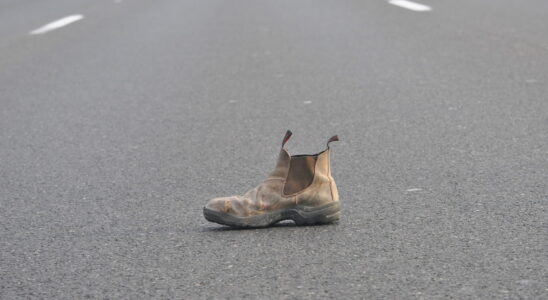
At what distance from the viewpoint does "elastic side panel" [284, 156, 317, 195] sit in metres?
4.23

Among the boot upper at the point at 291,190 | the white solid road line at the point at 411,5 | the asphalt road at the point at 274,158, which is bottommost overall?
the white solid road line at the point at 411,5

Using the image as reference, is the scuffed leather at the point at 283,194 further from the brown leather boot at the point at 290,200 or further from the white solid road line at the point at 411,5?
the white solid road line at the point at 411,5

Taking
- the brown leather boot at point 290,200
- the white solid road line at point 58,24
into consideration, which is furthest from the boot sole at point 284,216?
the white solid road line at point 58,24

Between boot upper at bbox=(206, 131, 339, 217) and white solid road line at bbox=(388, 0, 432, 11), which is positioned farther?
white solid road line at bbox=(388, 0, 432, 11)

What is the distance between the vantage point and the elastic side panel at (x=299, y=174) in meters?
4.23

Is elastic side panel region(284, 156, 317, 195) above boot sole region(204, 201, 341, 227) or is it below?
above

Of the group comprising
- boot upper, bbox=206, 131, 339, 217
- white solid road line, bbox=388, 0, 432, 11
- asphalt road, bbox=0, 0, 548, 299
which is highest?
boot upper, bbox=206, 131, 339, 217

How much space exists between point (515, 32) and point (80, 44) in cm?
491

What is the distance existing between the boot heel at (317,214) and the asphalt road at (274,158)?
0.05 metres

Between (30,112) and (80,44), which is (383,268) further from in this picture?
(80,44)

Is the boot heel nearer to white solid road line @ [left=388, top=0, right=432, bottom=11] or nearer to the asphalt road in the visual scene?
the asphalt road

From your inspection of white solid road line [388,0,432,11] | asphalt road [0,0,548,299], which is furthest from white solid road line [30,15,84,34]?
white solid road line [388,0,432,11]

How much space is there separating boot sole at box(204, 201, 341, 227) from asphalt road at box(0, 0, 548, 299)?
0.16 feet

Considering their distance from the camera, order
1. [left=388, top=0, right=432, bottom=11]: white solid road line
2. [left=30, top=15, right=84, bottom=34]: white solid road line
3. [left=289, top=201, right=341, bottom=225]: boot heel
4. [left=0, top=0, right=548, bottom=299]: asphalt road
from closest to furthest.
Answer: [left=0, top=0, right=548, bottom=299]: asphalt road < [left=289, top=201, right=341, bottom=225]: boot heel < [left=30, top=15, right=84, bottom=34]: white solid road line < [left=388, top=0, right=432, bottom=11]: white solid road line
